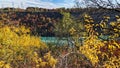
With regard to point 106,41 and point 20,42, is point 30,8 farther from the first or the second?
point 106,41

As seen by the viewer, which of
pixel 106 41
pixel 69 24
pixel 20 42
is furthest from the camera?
pixel 69 24

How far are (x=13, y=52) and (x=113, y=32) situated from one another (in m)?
5.04

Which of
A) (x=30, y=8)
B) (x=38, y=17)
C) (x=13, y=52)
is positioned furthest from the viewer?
(x=30, y=8)

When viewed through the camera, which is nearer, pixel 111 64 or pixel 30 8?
pixel 111 64

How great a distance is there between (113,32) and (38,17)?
31723 millimetres

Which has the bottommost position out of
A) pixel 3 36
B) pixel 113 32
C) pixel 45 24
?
pixel 45 24

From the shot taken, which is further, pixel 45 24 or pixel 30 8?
pixel 30 8

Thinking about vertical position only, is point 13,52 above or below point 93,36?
below

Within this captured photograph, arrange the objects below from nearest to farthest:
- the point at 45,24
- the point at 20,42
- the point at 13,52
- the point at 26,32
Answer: the point at 13,52, the point at 20,42, the point at 26,32, the point at 45,24

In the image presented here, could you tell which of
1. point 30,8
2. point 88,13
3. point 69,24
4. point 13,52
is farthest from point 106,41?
point 30,8

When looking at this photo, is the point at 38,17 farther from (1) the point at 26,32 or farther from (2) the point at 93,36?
(2) the point at 93,36

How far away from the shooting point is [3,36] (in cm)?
1302

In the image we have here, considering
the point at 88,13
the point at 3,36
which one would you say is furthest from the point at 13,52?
the point at 88,13

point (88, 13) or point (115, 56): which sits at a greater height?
point (88, 13)
